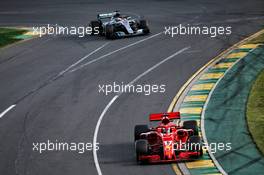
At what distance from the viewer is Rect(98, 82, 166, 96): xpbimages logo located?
33591 mm

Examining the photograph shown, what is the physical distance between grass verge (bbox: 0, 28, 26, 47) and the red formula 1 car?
924 inches

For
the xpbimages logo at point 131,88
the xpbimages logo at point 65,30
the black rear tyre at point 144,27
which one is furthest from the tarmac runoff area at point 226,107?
the xpbimages logo at point 65,30

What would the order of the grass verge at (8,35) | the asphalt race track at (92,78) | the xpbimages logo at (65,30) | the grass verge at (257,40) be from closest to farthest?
the asphalt race track at (92,78) < the grass verge at (257,40) < the grass verge at (8,35) < the xpbimages logo at (65,30)

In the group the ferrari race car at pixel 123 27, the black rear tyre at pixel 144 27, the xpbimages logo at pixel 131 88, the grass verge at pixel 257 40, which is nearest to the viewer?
the xpbimages logo at pixel 131 88

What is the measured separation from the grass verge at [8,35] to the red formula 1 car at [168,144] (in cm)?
2348

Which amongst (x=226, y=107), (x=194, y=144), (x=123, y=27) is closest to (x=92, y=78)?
(x=226, y=107)

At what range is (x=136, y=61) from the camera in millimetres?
39156

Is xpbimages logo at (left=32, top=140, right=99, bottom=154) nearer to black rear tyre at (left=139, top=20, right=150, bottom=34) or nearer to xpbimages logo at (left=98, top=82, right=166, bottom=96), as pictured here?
xpbimages logo at (left=98, top=82, right=166, bottom=96)

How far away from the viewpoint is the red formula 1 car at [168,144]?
23766 mm

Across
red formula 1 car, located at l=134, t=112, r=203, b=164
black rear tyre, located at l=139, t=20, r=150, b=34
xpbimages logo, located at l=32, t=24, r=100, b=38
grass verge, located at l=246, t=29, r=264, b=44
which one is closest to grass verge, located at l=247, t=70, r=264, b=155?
red formula 1 car, located at l=134, t=112, r=203, b=164

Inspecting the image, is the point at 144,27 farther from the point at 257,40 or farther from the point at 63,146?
the point at 63,146

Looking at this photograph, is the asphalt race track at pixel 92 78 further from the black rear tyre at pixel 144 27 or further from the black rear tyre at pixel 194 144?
the black rear tyre at pixel 194 144

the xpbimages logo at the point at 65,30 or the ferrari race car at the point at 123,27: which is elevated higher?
the ferrari race car at the point at 123,27

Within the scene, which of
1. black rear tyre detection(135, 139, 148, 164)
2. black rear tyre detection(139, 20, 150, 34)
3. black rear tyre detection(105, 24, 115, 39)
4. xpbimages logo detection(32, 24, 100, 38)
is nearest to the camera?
black rear tyre detection(135, 139, 148, 164)
